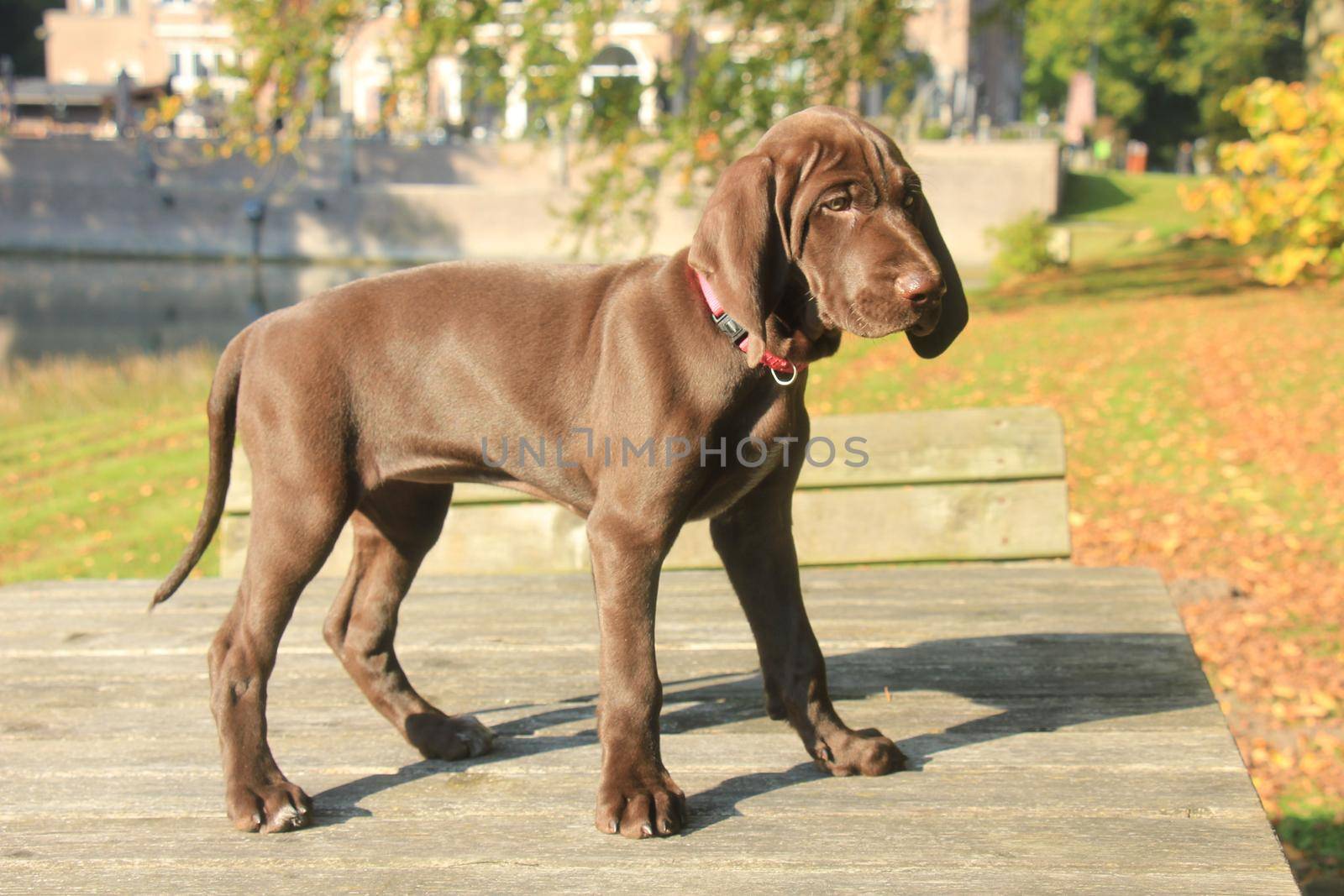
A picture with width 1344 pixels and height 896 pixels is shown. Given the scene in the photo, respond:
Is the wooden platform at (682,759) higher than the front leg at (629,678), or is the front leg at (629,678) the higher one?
the front leg at (629,678)

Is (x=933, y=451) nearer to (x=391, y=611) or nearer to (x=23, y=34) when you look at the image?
(x=391, y=611)

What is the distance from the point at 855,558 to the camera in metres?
5.34

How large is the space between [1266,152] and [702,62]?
8807 millimetres

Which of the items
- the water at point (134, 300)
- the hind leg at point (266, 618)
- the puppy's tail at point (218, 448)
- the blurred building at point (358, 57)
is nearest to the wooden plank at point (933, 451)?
the puppy's tail at point (218, 448)

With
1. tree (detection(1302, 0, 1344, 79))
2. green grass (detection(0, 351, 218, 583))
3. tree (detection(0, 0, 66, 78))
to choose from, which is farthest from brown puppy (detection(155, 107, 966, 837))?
Answer: tree (detection(0, 0, 66, 78))

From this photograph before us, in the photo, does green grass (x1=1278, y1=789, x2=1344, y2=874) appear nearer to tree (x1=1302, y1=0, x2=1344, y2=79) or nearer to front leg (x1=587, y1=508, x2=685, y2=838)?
front leg (x1=587, y1=508, x2=685, y2=838)

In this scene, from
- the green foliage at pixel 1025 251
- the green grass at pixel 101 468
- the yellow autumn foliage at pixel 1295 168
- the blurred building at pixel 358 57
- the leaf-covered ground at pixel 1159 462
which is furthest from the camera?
the blurred building at pixel 358 57

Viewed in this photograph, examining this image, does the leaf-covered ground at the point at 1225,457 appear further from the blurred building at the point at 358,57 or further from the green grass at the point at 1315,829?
the blurred building at the point at 358,57

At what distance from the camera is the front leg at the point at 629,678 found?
2.79m

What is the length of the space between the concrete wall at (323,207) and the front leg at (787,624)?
2679 cm

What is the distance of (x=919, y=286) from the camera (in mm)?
2496

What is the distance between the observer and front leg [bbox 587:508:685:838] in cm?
279

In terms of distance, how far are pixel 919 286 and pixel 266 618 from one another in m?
1.62

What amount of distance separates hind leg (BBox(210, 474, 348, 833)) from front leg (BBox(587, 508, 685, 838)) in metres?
0.63
